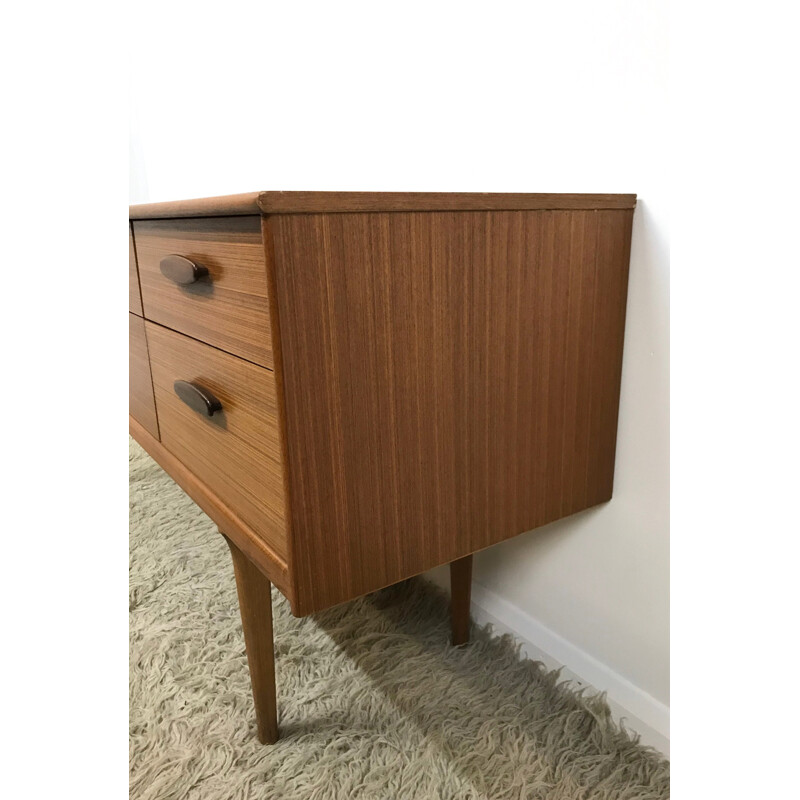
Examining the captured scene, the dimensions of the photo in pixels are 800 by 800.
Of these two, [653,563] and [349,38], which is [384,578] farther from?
[349,38]

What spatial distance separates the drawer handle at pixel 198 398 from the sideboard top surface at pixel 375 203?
0.20 m

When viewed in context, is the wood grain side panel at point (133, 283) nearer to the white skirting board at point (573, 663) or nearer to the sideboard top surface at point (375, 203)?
the sideboard top surface at point (375, 203)

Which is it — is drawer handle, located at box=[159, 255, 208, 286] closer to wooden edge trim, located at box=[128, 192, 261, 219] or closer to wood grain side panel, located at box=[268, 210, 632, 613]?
wooden edge trim, located at box=[128, 192, 261, 219]

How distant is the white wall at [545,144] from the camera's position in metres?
0.80

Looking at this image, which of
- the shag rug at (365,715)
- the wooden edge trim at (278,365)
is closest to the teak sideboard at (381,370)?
the wooden edge trim at (278,365)

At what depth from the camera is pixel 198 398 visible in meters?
0.81

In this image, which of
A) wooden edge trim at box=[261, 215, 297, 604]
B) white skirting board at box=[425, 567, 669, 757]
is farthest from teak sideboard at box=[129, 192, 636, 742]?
white skirting board at box=[425, 567, 669, 757]

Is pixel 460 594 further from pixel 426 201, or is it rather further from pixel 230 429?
pixel 426 201

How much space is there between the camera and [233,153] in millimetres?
1712

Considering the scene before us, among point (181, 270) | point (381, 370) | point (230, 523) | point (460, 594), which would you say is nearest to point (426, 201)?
point (381, 370)

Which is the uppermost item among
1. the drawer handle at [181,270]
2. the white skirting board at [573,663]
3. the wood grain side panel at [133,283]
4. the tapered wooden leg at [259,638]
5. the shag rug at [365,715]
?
the drawer handle at [181,270]

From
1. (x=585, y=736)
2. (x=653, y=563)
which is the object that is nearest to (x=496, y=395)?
(x=653, y=563)

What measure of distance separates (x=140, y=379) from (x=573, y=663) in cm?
81

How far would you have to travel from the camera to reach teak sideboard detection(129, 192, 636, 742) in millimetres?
624
